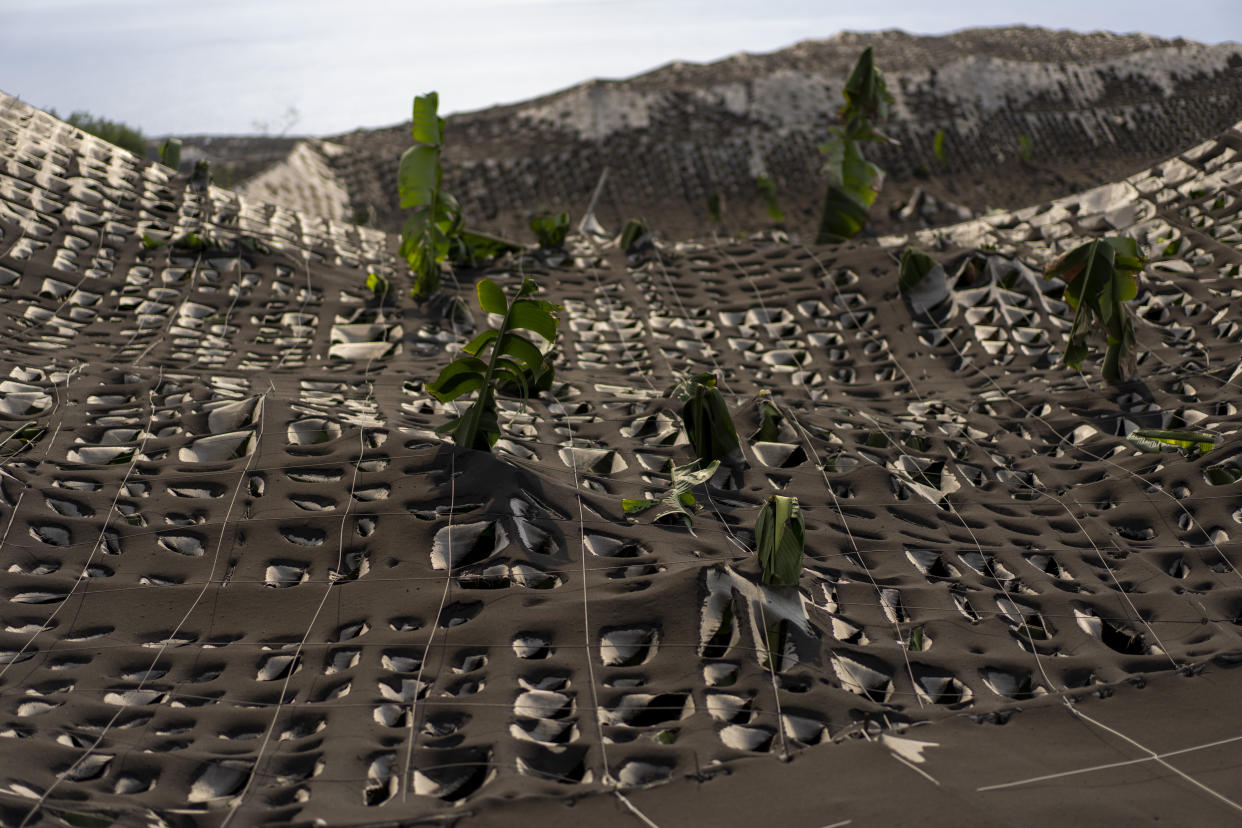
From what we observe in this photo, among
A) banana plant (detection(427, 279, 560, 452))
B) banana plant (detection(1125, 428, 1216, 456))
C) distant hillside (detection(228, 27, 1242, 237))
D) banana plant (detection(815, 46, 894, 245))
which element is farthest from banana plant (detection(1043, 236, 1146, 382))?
distant hillside (detection(228, 27, 1242, 237))

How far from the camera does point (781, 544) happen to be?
5.76 metres

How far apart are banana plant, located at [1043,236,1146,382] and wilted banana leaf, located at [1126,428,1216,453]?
Answer: 1.41 m

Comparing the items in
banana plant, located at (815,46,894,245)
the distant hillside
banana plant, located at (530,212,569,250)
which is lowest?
banana plant, located at (530,212,569,250)

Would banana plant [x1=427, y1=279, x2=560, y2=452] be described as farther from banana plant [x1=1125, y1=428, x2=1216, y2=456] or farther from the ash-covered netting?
banana plant [x1=1125, y1=428, x2=1216, y2=456]

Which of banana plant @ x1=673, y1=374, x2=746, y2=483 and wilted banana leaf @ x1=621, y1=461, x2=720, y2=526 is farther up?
banana plant @ x1=673, y1=374, x2=746, y2=483

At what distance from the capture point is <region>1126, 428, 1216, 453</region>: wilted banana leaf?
7793 millimetres

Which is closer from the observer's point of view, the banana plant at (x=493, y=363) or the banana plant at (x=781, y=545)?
the banana plant at (x=781, y=545)

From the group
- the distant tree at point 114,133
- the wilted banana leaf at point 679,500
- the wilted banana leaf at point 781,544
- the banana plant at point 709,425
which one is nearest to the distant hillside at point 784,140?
the distant tree at point 114,133

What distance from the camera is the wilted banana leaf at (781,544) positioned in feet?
18.8

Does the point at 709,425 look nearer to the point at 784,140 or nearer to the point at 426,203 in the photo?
the point at 426,203

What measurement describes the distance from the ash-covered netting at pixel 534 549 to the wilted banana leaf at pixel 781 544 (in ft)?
0.33

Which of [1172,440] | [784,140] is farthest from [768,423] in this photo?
[784,140]

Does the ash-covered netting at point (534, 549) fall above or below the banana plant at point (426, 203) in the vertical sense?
below

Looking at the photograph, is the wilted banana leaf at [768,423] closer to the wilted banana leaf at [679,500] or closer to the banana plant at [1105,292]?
the wilted banana leaf at [679,500]
